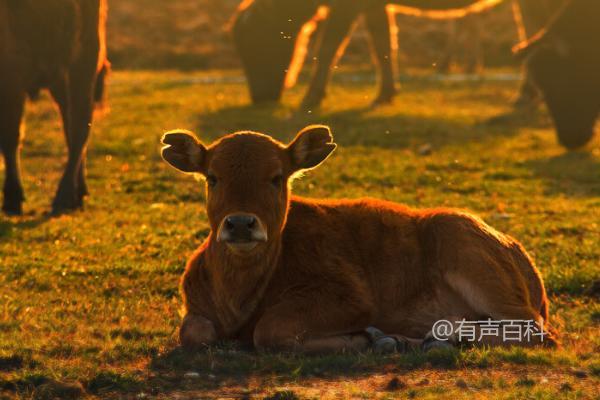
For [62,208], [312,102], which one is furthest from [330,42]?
[62,208]

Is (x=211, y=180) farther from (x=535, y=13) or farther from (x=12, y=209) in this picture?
(x=535, y=13)

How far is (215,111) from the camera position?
814 inches

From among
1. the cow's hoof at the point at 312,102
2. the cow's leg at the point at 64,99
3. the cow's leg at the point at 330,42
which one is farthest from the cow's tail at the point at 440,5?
the cow's leg at the point at 64,99

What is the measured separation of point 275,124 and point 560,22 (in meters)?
4.80

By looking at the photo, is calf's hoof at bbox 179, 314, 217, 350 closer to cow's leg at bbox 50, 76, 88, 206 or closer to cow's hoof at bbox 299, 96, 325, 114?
cow's leg at bbox 50, 76, 88, 206

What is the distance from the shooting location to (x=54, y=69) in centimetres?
1174

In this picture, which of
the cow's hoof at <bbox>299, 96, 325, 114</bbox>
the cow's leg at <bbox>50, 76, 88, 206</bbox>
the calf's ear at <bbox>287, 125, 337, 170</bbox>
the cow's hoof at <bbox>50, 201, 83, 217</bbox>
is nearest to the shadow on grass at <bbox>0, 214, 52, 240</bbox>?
the cow's hoof at <bbox>50, 201, 83, 217</bbox>

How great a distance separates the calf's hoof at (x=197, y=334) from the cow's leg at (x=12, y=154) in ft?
17.8

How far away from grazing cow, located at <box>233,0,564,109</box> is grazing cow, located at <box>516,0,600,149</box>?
12.5 feet

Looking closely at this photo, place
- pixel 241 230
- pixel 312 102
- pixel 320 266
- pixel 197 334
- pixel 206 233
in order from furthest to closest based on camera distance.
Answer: pixel 312 102
pixel 206 233
pixel 320 266
pixel 197 334
pixel 241 230

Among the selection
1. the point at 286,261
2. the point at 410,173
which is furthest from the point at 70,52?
the point at 286,261

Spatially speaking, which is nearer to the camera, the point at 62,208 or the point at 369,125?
the point at 62,208

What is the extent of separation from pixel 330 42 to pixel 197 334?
15.0 m

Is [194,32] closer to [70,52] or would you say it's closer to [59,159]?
[59,159]
